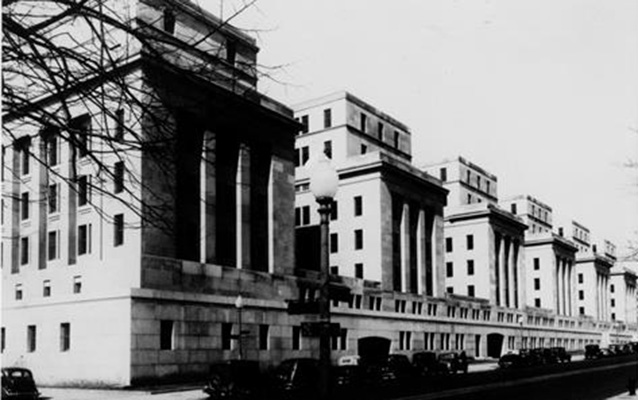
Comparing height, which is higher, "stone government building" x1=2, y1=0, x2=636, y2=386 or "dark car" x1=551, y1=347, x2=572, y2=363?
"stone government building" x1=2, y1=0, x2=636, y2=386

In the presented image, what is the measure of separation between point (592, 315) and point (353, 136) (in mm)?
78923

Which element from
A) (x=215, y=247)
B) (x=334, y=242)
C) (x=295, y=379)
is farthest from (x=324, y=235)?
(x=334, y=242)

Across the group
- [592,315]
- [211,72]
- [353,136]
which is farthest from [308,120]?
[592,315]

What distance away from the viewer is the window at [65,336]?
40344 mm

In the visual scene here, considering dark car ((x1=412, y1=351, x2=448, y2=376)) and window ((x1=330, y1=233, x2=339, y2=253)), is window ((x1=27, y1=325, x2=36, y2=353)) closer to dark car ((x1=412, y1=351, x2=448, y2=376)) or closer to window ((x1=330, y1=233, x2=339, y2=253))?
dark car ((x1=412, y1=351, x2=448, y2=376))

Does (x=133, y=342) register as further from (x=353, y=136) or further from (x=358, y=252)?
(x=353, y=136)

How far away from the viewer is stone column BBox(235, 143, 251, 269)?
47281 millimetres

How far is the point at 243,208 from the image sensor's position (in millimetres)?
47844

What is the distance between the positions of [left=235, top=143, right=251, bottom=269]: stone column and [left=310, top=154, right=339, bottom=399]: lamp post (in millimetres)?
36871

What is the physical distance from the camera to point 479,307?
80938 millimetres

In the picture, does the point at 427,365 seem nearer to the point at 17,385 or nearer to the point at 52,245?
the point at 52,245

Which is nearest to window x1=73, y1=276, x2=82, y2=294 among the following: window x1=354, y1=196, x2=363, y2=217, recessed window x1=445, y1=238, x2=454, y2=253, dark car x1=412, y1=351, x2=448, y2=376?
dark car x1=412, y1=351, x2=448, y2=376

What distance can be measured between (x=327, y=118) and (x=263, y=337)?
33828 mm

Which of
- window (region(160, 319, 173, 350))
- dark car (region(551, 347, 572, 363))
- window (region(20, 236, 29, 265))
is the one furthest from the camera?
dark car (region(551, 347, 572, 363))
